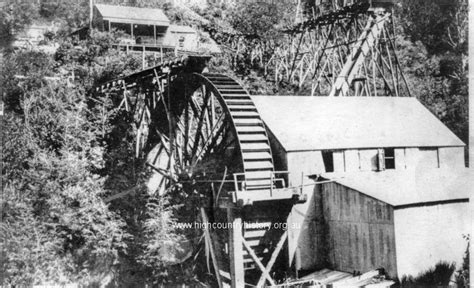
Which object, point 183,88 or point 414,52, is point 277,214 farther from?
point 414,52

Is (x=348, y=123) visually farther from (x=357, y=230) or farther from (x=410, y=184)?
(x=357, y=230)

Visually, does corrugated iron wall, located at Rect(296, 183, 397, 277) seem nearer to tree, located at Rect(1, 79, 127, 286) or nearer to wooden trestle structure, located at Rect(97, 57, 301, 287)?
wooden trestle structure, located at Rect(97, 57, 301, 287)

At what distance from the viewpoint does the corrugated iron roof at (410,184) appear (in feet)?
49.2

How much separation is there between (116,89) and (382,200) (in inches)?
549

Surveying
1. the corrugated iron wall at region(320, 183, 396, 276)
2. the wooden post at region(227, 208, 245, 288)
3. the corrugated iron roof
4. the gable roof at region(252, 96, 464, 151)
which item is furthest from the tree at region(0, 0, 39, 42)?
the corrugated iron roof

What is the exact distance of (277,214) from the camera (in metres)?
15.5

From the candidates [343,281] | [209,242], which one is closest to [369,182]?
[343,281]

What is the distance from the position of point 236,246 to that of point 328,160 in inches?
232

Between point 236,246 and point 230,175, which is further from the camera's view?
point 230,175

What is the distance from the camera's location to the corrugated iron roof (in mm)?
15008

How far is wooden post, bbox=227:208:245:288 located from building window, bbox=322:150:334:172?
521 cm

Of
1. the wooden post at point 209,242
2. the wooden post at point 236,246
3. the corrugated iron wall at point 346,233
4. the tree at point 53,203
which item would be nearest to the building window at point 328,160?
the corrugated iron wall at point 346,233

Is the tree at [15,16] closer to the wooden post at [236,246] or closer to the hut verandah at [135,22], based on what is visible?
the hut verandah at [135,22]

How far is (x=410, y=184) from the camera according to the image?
17.8m
